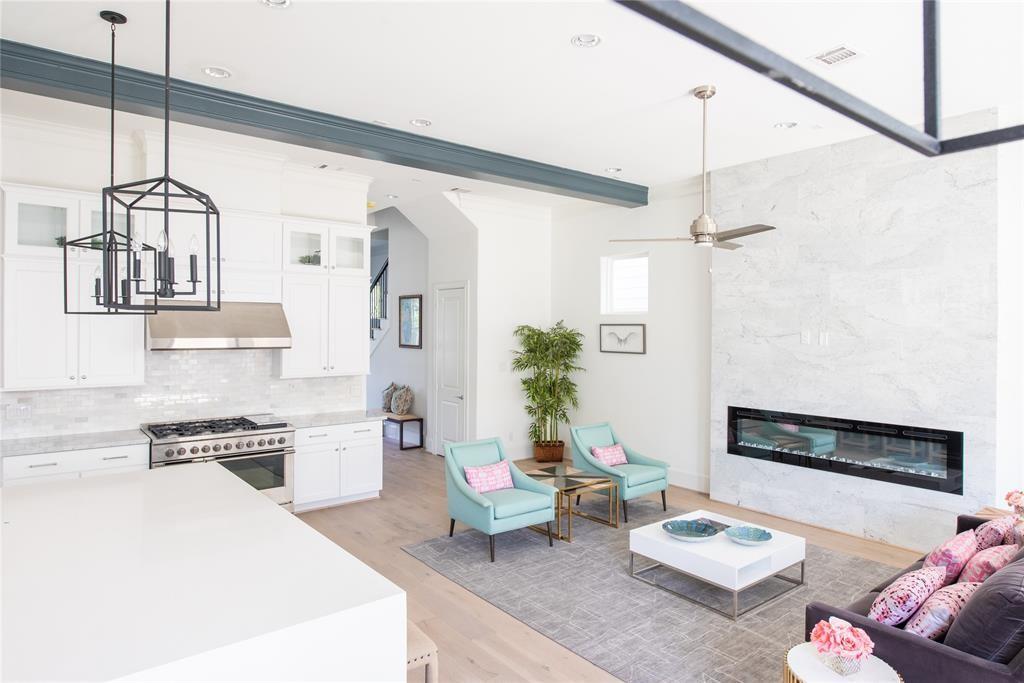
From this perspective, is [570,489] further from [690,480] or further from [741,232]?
[741,232]

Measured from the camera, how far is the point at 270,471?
5.05 metres

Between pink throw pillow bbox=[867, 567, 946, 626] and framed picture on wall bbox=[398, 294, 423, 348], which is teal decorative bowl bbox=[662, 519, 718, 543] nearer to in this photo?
pink throw pillow bbox=[867, 567, 946, 626]

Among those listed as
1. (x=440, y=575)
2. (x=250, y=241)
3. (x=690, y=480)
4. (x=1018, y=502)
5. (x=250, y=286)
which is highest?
(x=250, y=241)

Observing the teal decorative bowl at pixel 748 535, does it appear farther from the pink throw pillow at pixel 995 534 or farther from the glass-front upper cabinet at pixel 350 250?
the glass-front upper cabinet at pixel 350 250

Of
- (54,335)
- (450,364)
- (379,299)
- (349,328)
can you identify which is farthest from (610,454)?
(379,299)

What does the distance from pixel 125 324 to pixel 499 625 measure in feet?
11.8

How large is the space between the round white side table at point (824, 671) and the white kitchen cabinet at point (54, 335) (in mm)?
4791

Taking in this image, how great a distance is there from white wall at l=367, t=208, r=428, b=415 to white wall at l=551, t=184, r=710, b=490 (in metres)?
2.18

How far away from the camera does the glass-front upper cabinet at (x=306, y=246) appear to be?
217 inches

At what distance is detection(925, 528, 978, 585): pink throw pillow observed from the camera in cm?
285

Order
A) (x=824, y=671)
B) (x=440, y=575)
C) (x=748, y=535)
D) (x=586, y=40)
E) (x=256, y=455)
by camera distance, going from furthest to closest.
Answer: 1. (x=256, y=455)
2. (x=440, y=575)
3. (x=748, y=535)
4. (x=586, y=40)
5. (x=824, y=671)

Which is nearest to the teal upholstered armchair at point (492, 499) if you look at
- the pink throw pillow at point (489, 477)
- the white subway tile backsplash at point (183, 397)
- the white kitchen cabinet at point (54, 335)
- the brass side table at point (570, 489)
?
the pink throw pillow at point (489, 477)

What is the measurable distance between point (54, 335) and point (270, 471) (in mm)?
1834

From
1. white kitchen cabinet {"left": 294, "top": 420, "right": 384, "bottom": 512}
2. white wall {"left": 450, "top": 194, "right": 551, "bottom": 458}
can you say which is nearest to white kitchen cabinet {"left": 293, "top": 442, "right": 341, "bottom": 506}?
white kitchen cabinet {"left": 294, "top": 420, "right": 384, "bottom": 512}
